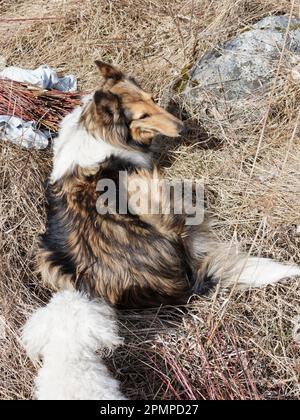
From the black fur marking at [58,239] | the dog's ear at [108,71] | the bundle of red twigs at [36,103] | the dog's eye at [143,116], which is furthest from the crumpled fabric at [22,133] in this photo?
the dog's eye at [143,116]

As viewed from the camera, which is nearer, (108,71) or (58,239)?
(58,239)

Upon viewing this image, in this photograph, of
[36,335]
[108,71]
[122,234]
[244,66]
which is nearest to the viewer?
[36,335]

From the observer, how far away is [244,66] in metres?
4.21

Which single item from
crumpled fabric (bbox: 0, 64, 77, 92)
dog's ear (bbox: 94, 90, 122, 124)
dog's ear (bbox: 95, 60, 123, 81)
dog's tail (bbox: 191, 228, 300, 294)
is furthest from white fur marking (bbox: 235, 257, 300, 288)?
crumpled fabric (bbox: 0, 64, 77, 92)

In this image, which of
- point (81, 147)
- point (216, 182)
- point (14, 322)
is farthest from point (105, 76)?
point (14, 322)

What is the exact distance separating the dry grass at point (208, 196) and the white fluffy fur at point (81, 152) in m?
0.44

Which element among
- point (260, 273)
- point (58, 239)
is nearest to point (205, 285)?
point (260, 273)

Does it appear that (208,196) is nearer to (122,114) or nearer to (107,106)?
(122,114)

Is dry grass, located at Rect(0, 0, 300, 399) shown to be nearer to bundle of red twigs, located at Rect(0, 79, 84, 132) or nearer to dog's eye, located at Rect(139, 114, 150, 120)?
bundle of red twigs, located at Rect(0, 79, 84, 132)

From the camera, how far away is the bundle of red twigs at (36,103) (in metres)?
4.20

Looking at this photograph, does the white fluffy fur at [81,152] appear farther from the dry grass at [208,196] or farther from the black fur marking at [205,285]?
the black fur marking at [205,285]

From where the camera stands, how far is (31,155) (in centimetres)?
402

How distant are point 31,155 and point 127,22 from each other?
6.98 ft

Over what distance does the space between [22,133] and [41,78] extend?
0.68 meters
